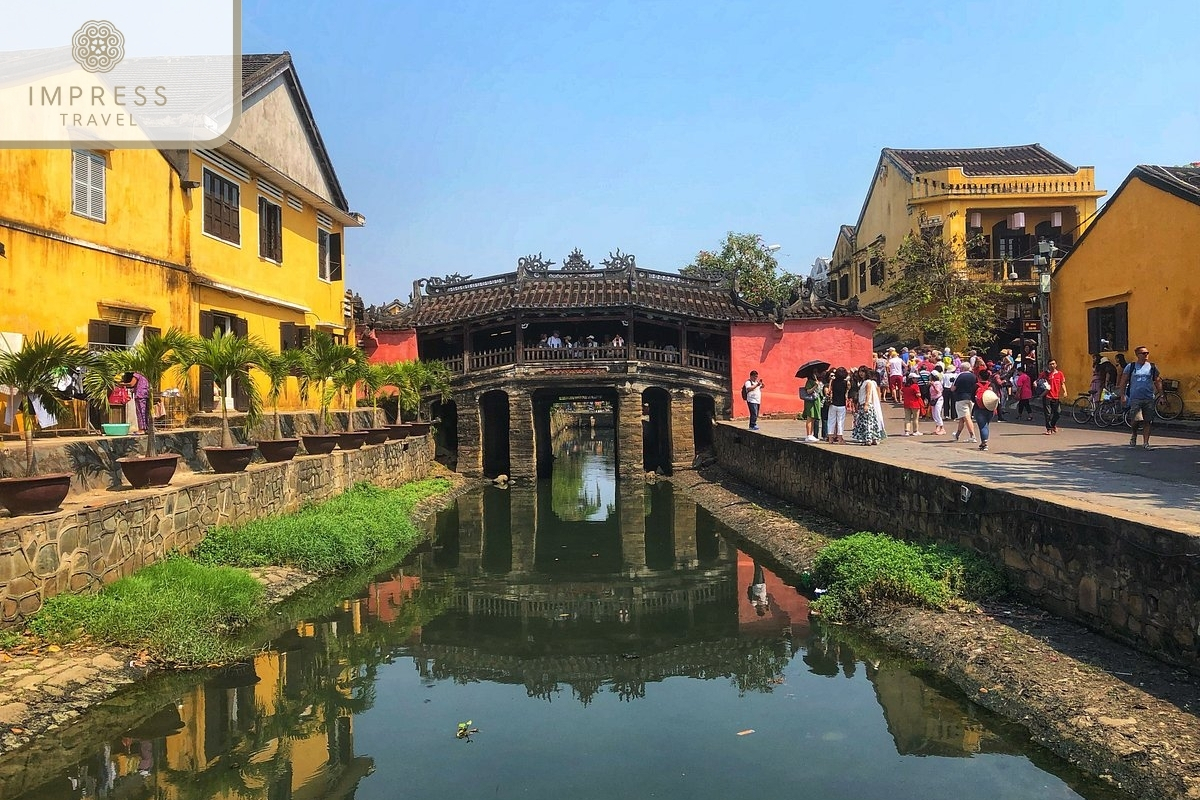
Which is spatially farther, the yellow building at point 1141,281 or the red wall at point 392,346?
the red wall at point 392,346

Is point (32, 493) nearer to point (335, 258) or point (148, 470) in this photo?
point (148, 470)

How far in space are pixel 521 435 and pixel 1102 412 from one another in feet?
45.9

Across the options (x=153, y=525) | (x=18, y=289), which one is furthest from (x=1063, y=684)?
(x=18, y=289)

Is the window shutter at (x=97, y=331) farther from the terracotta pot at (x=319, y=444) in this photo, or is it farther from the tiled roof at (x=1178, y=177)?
the tiled roof at (x=1178, y=177)

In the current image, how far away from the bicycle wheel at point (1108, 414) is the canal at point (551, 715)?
9.42 meters

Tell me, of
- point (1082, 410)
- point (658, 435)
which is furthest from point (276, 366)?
point (658, 435)

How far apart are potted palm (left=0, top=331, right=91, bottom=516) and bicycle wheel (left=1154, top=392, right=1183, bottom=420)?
1680 centimetres

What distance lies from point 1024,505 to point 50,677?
319 inches

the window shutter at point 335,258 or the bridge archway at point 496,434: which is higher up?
the window shutter at point 335,258

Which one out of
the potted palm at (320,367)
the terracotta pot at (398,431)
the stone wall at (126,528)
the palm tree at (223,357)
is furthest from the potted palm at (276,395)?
the terracotta pot at (398,431)

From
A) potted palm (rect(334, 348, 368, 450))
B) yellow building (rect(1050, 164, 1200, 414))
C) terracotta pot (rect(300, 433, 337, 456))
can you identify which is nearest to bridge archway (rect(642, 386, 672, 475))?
potted palm (rect(334, 348, 368, 450))

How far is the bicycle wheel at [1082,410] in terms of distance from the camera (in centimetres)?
1739

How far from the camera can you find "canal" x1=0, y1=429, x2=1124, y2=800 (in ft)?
17.8

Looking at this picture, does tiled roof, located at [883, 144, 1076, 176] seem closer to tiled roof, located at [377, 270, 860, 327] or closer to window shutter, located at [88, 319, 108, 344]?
tiled roof, located at [377, 270, 860, 327]
